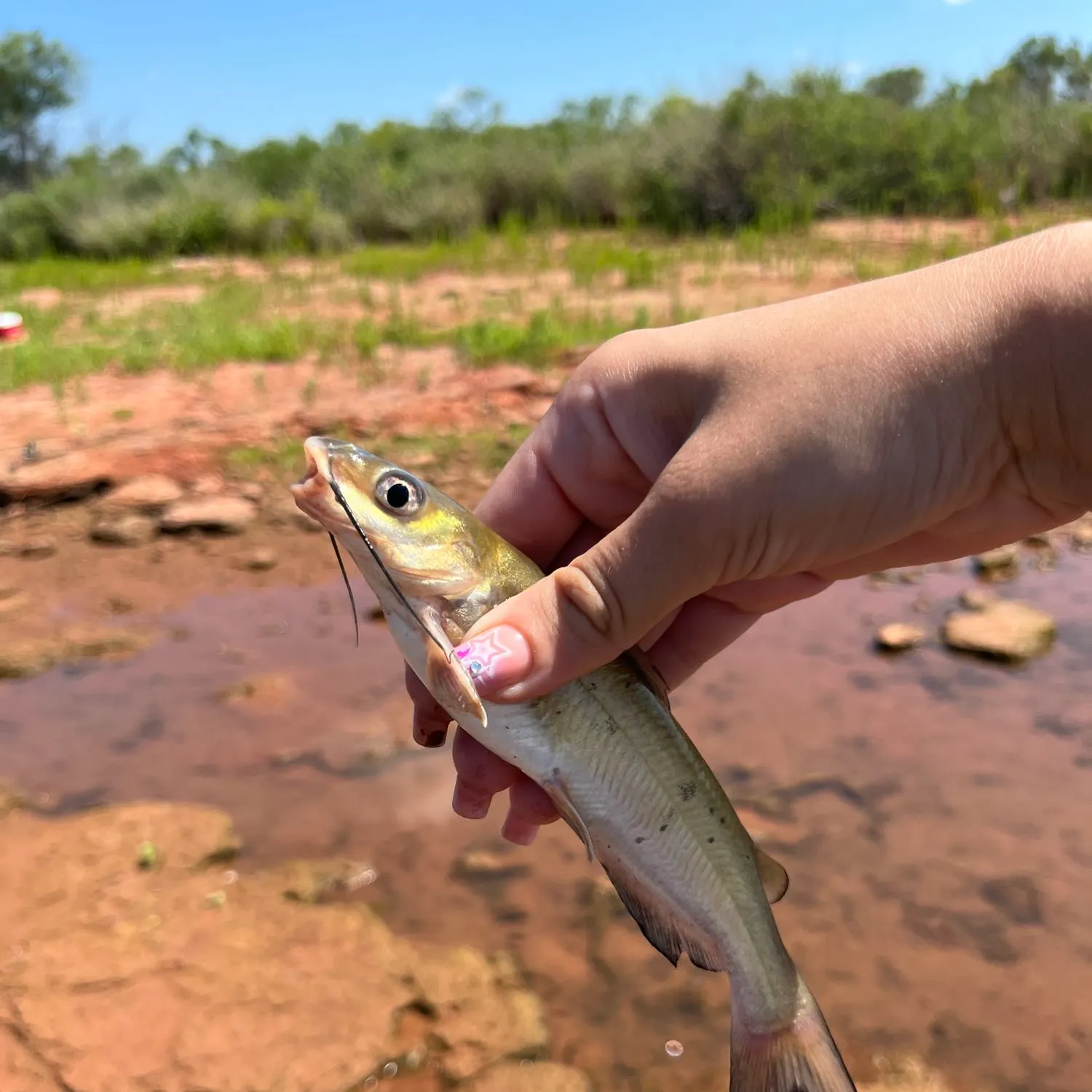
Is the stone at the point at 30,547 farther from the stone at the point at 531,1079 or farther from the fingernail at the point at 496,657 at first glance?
the fingernail at the point at 496,657

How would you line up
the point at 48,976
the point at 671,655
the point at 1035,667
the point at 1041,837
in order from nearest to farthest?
1. the point at 48,976
2. the point at 671,655
3. the point at 1041,837
4. the point at 1035,667

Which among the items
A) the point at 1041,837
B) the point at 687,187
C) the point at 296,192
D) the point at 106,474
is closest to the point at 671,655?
the point at 1041,837

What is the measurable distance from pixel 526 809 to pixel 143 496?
4.31m

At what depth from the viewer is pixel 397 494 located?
200cm

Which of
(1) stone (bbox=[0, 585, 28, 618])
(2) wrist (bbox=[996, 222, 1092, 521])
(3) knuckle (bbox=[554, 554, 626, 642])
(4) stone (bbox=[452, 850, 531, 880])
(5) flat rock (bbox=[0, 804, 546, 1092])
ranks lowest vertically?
(4) stone (bbox=[452, 850, 531, 880])

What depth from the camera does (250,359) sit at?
862cm

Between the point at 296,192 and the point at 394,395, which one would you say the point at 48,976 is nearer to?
the point at 394,395

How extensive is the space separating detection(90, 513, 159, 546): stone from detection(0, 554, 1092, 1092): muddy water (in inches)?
38.3

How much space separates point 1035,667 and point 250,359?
696cm

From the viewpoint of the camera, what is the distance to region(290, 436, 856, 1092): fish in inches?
77.8

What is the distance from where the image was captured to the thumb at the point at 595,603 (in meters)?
1.79

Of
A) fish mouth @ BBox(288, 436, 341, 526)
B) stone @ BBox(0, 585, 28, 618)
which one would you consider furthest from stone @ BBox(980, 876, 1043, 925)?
stone @ BBox(0, 585, 28, 618)

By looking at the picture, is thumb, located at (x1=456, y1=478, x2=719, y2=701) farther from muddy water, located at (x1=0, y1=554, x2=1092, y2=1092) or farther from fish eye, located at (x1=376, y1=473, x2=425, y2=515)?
muddy water, located at (x1=0, y1=554, x2=1092, y2=1092)

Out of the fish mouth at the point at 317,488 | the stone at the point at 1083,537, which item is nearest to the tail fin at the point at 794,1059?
the fish mouth at the point at 317,488
